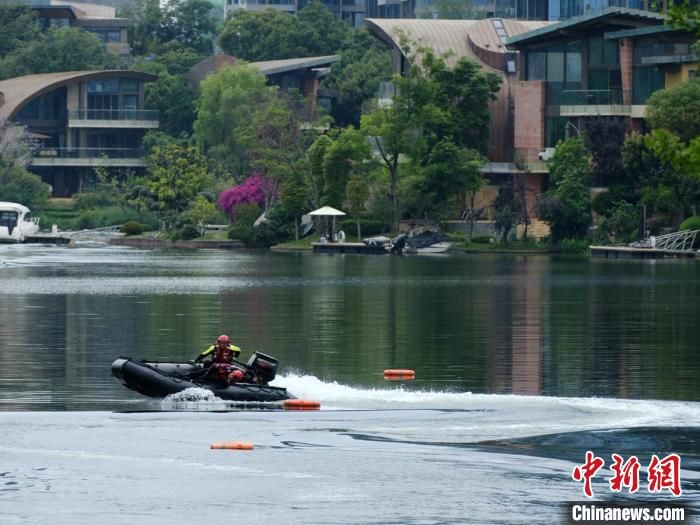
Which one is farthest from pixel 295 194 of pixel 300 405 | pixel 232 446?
pixel 232 446

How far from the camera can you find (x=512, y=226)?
110 metres

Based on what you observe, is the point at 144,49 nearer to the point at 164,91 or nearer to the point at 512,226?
the point at 164,91

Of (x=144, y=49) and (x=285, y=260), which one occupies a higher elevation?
(x=144, y=49)

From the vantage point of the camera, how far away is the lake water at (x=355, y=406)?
1077 inches

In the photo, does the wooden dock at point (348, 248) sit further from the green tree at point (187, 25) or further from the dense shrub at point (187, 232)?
the green tree at point (187, 25)

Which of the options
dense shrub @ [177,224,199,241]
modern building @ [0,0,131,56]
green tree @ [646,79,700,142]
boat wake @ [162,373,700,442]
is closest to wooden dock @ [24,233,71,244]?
dense shrub @ [177,224,199,241]

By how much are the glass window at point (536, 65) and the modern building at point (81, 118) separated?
44.6 metres

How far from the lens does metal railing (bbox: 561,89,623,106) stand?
369 ft

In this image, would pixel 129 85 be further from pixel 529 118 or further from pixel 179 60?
pixel 529 118

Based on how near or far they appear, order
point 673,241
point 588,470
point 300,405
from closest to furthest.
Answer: point 588,470
point 300,405
point 673,241

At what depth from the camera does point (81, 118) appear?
509ft

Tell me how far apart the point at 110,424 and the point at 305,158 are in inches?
3455

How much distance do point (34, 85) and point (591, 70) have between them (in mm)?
56959

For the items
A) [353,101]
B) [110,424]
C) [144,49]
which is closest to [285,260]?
[353,101]
